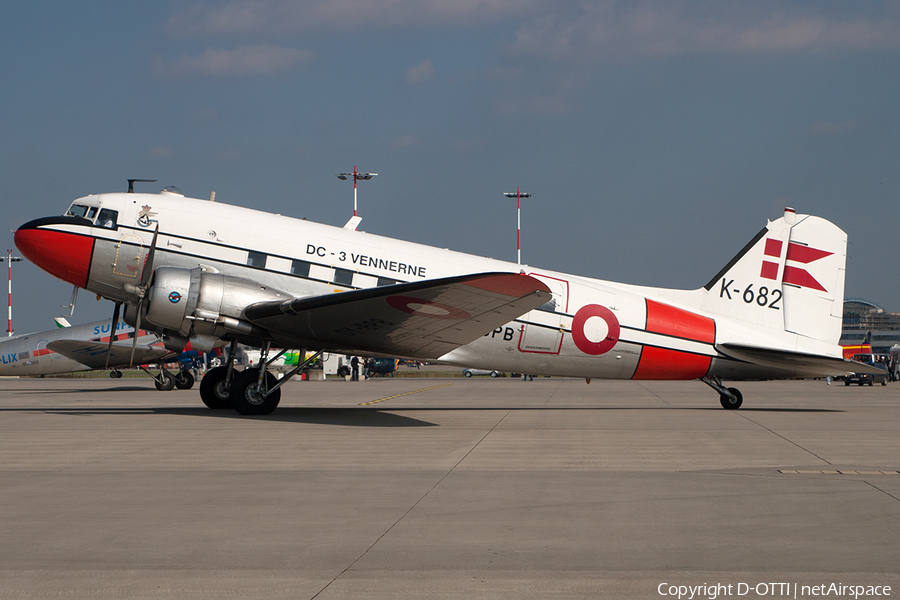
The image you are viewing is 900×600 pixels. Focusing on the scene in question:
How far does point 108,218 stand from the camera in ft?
49.3

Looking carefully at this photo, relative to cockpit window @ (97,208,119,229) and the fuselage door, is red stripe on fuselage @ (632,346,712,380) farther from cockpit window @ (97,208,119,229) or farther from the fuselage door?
cockpit window @ (97,208,119,229)

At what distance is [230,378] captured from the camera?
53.0 ft

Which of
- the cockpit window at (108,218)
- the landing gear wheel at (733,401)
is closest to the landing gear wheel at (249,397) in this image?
the cockpit window at (108,218)

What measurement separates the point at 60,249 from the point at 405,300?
756 centimetres

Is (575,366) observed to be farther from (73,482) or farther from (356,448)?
(73,482)

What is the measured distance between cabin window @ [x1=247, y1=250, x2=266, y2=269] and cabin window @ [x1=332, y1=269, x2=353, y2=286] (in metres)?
1.46

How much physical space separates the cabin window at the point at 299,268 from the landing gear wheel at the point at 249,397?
2135 mm

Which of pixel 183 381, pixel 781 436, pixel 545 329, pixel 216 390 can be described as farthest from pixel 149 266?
pixel 183 381

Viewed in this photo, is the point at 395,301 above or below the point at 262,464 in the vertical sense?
above

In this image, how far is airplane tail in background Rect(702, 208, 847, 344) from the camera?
55.7ft

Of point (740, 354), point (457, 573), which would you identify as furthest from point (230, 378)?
point (457, 573)

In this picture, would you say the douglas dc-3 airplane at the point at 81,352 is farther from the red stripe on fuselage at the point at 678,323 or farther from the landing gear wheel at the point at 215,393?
the red stripe on fuselage at the point at 678,323

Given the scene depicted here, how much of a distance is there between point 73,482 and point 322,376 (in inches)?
1658

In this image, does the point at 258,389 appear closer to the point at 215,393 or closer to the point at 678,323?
the point at 215,393
